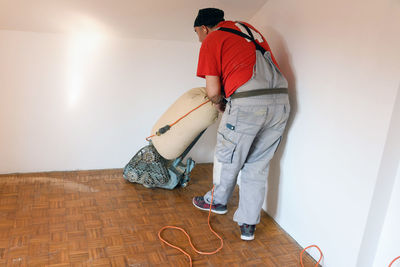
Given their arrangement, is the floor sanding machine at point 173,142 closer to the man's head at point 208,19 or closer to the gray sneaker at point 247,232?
the man's head at point 208,19

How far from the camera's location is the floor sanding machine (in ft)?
7.70

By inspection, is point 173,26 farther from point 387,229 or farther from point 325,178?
point 387,229

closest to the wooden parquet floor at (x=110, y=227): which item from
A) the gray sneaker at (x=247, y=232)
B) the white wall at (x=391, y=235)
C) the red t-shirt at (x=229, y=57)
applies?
the gray sneaker at (x=247, y=232)

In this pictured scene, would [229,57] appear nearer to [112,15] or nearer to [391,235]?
[112,15]

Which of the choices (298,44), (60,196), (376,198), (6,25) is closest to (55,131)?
(60,196)

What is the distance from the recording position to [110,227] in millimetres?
2039

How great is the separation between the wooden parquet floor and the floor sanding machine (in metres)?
0.10

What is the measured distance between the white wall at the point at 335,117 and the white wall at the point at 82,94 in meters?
1.04

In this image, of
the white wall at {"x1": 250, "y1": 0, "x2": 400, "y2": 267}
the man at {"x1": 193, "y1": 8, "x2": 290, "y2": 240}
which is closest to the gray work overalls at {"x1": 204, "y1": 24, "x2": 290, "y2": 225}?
the man at {"x1": 193, "y1": 8, "x2": 290, "y2": 240}

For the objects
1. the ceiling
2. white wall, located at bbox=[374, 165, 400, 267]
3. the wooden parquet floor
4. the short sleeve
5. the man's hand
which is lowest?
the wooden parquet floor

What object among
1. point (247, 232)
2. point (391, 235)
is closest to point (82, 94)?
point (247, 232)

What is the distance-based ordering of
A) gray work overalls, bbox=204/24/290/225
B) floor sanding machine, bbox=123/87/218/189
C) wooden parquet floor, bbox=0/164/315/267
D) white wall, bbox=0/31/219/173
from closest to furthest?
wooden parquet floor, bbox=0/164/315/267 → gray work overalls, bbox=204/24/290/225 → floor sanding machine, bbox=123/87/218/189 → white wall, bbox=0/31/219/173

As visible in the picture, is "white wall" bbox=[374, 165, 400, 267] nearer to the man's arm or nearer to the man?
the man

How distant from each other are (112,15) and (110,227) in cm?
141
